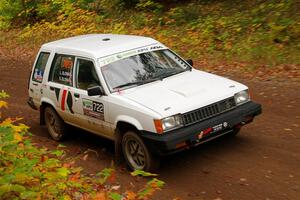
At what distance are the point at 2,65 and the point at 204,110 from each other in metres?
14.0

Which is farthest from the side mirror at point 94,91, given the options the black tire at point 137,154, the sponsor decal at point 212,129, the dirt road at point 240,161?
the sponsor decal at point 212,129

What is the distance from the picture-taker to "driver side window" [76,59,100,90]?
25.6 feet

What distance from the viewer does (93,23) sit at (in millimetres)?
20703

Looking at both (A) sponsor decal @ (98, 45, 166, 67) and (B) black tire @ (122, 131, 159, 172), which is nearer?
(B) black tire @ (122, 131, 159, 172)

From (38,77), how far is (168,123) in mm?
3970

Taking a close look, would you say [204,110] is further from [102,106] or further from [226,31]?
[226,31]

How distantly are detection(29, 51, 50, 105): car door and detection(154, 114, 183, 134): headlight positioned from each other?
12.1ft

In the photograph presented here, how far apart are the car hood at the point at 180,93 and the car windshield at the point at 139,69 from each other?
177 mm

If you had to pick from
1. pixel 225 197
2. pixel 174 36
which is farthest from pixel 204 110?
pixel 174 36

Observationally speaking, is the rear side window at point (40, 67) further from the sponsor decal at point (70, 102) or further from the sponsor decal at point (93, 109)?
the sponsor decal at point (93, 109)

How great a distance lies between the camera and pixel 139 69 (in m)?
7.76

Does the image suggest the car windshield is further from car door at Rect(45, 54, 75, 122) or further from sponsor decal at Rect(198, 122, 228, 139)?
sponsor decal at Rect(198, 122, 228, 139)

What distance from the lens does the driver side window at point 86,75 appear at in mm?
7809

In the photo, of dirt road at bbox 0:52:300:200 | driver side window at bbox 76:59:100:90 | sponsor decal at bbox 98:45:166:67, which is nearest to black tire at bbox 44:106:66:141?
dirt road at bbox 0:52:300:200
